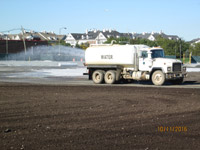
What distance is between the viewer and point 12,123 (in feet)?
36.0

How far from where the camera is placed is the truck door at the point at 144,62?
84.7ft

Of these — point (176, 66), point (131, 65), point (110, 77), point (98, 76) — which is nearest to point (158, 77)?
point (176, 66)

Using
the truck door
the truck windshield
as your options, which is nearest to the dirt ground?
the truck door

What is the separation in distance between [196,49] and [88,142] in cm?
11160

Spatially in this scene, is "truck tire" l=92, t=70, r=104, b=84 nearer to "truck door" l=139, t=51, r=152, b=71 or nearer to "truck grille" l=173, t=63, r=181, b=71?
"truck door" l=139, t=51, r=152, b=71

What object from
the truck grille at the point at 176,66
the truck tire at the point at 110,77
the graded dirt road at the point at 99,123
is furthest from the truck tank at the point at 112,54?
the graded dirt road at the point at 99,123

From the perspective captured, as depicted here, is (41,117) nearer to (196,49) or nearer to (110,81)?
(110,81)

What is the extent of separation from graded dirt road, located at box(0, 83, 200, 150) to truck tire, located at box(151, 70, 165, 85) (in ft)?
27.6

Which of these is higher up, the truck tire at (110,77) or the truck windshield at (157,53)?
the truck windshield at (157,53)

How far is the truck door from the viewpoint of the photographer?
2581 cm

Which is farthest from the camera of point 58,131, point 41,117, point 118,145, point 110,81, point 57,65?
point 57,65

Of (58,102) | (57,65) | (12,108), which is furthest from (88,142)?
(57,65)

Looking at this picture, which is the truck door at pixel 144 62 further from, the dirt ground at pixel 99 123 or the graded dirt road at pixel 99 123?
the graded dirt road at pixel 99 123
